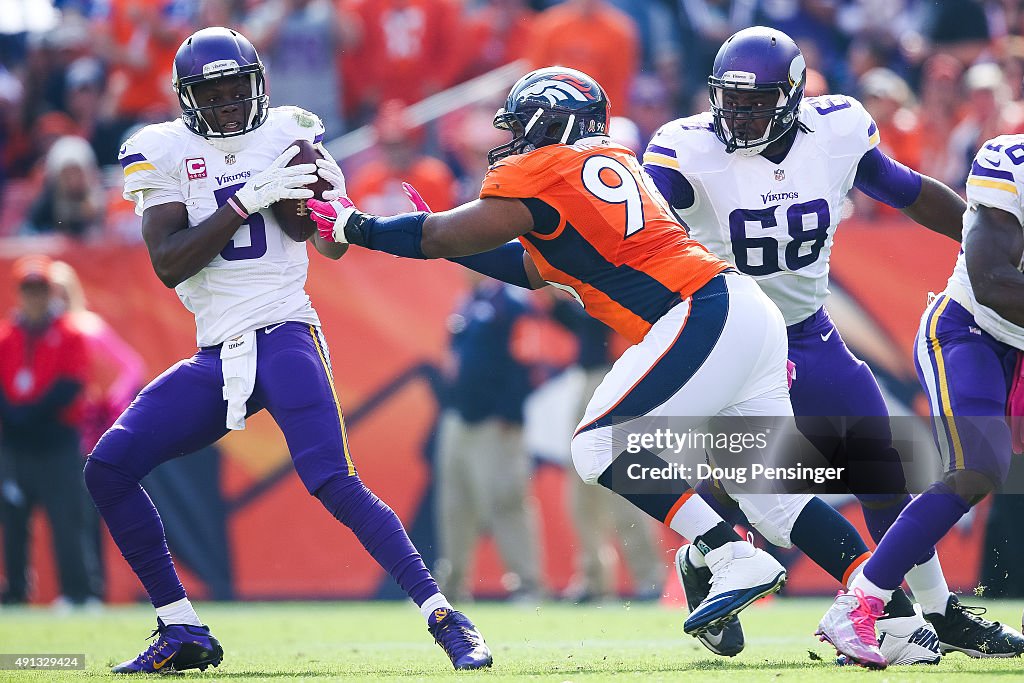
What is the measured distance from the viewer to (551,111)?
487 cm

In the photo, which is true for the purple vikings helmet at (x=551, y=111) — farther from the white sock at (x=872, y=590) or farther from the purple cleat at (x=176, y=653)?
the purple cleat at (x=176, y=653)

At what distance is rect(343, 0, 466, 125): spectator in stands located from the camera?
1084 centimetres

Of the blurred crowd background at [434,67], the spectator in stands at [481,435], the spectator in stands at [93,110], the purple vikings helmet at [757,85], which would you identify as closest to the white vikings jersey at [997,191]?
the purple vikings helmet at [757,85]

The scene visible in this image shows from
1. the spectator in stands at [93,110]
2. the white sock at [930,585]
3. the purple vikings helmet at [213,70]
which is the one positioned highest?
the purple vikings helmet at [213,70]

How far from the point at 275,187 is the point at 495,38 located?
21.2 feet

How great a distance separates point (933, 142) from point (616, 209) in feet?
18.6

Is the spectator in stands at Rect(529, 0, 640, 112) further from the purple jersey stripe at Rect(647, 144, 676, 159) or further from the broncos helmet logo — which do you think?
the broncos helmet logo

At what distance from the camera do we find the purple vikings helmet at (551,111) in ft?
16.0

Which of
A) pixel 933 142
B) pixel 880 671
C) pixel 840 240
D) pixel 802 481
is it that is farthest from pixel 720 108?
pixel 933 142

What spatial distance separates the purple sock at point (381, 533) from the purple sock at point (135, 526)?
2.22ft

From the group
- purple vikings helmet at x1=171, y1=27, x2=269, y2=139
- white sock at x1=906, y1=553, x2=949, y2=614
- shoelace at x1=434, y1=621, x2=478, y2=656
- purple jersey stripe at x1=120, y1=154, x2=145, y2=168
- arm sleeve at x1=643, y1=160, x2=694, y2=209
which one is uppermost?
purple vikings helmet at x1=171, y1=27, x2=269, y2=139

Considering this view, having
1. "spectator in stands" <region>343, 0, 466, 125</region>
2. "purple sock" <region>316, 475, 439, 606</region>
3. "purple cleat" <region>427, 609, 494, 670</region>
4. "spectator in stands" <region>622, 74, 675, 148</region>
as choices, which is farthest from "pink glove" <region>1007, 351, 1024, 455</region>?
"spectator in stands" <region>343, 0, 466, 125</region>

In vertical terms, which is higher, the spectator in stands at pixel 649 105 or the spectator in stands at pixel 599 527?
the spectator in stands at pixel 649 105

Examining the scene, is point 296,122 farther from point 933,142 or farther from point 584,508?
point 933,142
